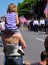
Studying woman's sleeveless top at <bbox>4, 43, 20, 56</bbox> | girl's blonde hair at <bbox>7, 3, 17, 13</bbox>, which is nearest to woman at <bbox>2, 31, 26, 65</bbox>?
woman's sleeveless top at <bbox>4, 43, 20, 56</bbox>

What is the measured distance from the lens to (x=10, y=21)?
19.5 feet

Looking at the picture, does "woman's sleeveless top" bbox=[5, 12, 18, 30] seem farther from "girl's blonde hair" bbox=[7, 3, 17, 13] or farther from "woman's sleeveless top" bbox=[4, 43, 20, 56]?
"woman's sleeveless top" bbox=[4, 43, 20, 56]

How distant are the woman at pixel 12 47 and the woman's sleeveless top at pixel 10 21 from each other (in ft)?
0.32

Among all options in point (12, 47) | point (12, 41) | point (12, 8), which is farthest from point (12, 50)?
point (12, 8)

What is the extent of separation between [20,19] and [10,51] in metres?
0.54

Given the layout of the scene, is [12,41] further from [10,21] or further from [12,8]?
[12,8]

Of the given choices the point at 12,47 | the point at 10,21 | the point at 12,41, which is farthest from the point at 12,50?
the point at 10,21

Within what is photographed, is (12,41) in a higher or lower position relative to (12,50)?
higher

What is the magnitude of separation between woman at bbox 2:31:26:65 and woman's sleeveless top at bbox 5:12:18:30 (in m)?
0.10

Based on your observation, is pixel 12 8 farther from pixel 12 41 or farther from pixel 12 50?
pixel 12 50

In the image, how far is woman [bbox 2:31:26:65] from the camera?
582 centimetres

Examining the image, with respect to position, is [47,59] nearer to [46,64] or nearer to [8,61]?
[46,64]

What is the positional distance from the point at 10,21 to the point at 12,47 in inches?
16.5

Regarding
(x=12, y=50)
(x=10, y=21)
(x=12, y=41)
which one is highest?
(x=10, y=21)
